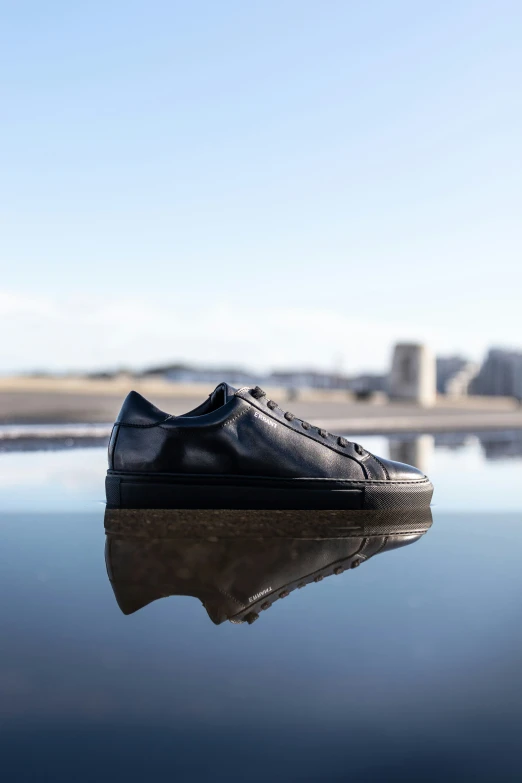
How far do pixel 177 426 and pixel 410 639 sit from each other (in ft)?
3.52

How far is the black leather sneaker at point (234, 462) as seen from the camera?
6.37ft

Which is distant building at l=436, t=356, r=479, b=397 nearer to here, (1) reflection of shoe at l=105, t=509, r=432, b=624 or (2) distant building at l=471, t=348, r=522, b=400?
(2) distant building at l=471, t=348, r=522, b=400

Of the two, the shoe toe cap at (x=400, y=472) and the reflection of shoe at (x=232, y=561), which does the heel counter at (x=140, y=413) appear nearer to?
the reflection of shoe at (x=232, y=561)

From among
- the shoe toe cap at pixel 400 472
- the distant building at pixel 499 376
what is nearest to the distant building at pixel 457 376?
the distant building at pixel 499 376

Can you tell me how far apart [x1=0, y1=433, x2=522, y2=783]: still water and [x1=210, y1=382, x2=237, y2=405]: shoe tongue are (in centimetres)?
40

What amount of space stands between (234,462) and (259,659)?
105 centimetres

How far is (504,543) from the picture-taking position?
1784mm

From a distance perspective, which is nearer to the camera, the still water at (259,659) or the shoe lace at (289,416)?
the still water at (259,659)

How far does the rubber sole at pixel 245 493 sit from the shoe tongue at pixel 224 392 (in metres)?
0.22

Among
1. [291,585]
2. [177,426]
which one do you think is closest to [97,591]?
[291,585]

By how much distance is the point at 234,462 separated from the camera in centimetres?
195

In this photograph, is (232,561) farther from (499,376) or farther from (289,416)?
(499,376)

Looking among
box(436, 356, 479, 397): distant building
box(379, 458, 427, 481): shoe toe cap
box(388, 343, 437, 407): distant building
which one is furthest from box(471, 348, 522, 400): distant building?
box(379, 458, 427, 481): shoe toe cap

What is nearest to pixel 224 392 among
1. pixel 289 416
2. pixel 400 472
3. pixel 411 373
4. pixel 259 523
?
pixel 289 416
